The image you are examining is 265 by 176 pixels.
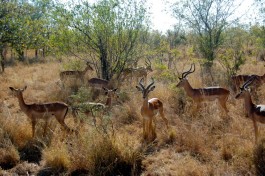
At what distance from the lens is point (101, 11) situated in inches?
446

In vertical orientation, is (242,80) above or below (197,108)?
above

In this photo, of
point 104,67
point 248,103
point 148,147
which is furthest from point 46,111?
point 104,67

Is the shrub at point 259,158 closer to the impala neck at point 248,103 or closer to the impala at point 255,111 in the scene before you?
the impala at point 255,111

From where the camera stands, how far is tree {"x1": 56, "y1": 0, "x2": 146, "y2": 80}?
38.0ft

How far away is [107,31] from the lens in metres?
11.9

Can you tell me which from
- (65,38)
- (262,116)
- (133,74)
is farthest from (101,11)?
(262,116)

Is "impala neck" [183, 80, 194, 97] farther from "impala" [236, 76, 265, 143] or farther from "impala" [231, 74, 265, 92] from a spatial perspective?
"impala" [236, 76, 265, 143]

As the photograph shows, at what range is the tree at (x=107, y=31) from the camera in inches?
456

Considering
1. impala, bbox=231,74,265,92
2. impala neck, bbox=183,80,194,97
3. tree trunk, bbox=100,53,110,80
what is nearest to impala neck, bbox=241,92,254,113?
impala neck, bbox=183,80,194,97

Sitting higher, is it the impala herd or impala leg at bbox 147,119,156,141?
the impala herd

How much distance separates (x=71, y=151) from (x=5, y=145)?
149cm

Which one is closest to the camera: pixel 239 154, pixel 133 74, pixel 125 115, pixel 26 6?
pixel 239 154

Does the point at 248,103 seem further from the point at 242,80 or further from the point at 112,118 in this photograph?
the point at 242,80

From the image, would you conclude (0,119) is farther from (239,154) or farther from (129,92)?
(239,154)
